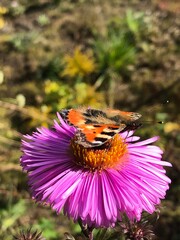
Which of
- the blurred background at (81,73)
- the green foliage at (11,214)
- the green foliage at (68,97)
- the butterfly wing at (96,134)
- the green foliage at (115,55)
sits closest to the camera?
the butterfly wing at (96,134)

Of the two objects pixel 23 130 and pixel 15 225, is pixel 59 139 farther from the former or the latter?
pixel 23 130

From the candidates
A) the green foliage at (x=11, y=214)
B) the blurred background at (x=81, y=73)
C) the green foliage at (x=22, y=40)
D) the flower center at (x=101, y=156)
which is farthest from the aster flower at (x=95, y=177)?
the green foliage at (x=22, y=40)

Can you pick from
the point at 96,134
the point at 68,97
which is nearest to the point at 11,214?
the point at 68,97

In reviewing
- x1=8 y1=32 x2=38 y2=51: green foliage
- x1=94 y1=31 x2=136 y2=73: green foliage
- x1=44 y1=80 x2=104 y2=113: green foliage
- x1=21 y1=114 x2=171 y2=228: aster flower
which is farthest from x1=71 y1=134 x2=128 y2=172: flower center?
x1=8 y1=32 x2=38 y2=51: green foliage

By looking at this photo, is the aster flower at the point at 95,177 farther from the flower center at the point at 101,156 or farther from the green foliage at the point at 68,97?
the green foliage at the point at 68,97

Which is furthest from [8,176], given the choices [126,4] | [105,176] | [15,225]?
[126,4]
